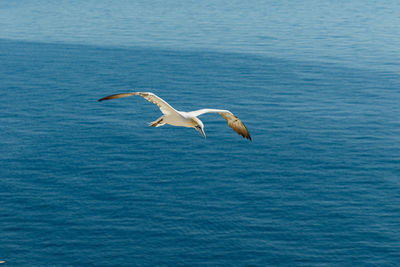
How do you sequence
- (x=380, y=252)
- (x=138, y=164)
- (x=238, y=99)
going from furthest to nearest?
(x=238, y=99) → (x=138, y=164) → (x=380, y=252)

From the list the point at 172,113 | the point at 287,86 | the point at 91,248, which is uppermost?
the point at 172,113

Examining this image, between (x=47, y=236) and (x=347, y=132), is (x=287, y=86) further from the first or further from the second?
(x=47, y=236)

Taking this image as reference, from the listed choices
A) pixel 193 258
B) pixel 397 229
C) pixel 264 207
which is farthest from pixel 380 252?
pixel 193 258

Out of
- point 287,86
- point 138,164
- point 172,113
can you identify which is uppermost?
point 172,113

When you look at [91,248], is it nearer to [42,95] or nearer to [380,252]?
[380,252]

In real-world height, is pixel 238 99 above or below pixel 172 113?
below

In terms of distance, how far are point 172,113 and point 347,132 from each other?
112 metres

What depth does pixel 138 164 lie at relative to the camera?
5143 inches

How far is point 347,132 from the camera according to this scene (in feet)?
483

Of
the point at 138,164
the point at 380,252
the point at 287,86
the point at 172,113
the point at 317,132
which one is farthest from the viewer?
the point at 287,86

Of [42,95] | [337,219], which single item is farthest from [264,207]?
[42,95]

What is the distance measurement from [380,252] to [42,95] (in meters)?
120

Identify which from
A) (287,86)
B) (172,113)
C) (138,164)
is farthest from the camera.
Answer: (287,86)

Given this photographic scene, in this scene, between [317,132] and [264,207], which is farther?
[317,132]
